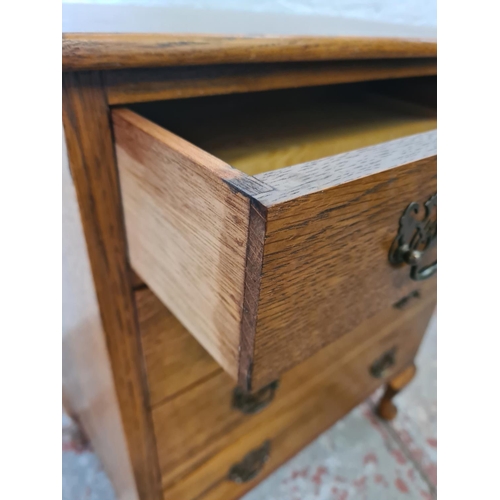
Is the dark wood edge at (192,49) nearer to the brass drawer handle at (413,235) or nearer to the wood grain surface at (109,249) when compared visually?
the wood grain surface at (109,249)

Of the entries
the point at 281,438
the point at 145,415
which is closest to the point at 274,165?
A: the point at 145,415

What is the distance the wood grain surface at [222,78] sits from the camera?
1.05 feet

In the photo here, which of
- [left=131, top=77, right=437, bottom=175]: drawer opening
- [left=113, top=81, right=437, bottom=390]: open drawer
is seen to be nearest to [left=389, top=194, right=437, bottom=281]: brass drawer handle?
[left=113, top=81, right=437, bottom=390]: open drawer

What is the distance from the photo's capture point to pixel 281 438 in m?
0.69

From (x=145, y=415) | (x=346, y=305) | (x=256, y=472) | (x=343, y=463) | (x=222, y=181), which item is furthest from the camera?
(x=343, y=463)

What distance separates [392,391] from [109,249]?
78 centimetres

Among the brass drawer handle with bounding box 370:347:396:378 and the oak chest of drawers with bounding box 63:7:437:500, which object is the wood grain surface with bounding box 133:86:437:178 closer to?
the oak chest of drawers with bounding box 63:7:437:500

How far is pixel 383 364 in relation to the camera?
83cm

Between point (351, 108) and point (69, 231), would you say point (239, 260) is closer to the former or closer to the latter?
point (69, 231)

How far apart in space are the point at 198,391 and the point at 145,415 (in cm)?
7

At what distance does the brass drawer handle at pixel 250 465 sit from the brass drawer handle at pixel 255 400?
0.34 ft

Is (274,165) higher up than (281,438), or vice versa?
(274,165)

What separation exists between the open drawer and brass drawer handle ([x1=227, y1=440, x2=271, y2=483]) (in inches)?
15.0
